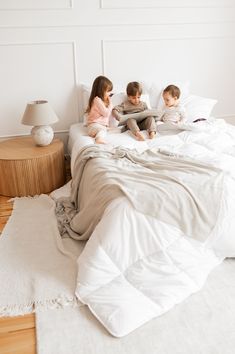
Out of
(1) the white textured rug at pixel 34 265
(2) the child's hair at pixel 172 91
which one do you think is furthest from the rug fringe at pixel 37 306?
(2) the child's hair at pixel 172 91

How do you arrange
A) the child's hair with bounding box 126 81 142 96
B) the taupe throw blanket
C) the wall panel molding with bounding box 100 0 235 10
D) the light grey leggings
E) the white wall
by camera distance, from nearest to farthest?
1. the taupe throw blanket
2. the light grey leggings
3. the child's hair with bounding box 126 81 142 96
4. the white wall
5. the wall panel molding with bounding box 100 0 235 10

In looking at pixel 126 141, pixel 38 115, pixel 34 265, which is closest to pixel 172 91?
pixel 126 141

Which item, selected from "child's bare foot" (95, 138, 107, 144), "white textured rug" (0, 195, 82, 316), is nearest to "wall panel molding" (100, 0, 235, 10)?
"child's bare foot" (95, 138, 107, 144)

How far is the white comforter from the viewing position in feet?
5.43

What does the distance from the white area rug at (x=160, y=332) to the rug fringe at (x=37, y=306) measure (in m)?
0.03

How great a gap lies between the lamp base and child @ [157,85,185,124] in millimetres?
998

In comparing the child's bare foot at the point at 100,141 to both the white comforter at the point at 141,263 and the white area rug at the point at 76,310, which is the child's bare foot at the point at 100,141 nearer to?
the white area rug at the point at 76,310

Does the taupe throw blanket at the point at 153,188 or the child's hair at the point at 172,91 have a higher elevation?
the child's hair at the point at 172,91

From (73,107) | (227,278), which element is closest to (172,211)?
(227,278)

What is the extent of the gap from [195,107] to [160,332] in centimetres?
228

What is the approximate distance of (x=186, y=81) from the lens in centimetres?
371

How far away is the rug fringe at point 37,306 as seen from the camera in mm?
1697

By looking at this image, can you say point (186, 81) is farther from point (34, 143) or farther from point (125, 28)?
point (34, 143)

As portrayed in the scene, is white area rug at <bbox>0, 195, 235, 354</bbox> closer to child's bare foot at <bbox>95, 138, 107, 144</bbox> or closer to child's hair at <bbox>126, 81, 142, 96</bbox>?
child's bare foot at <bbox>95, 138, 107, 144</bbox>
